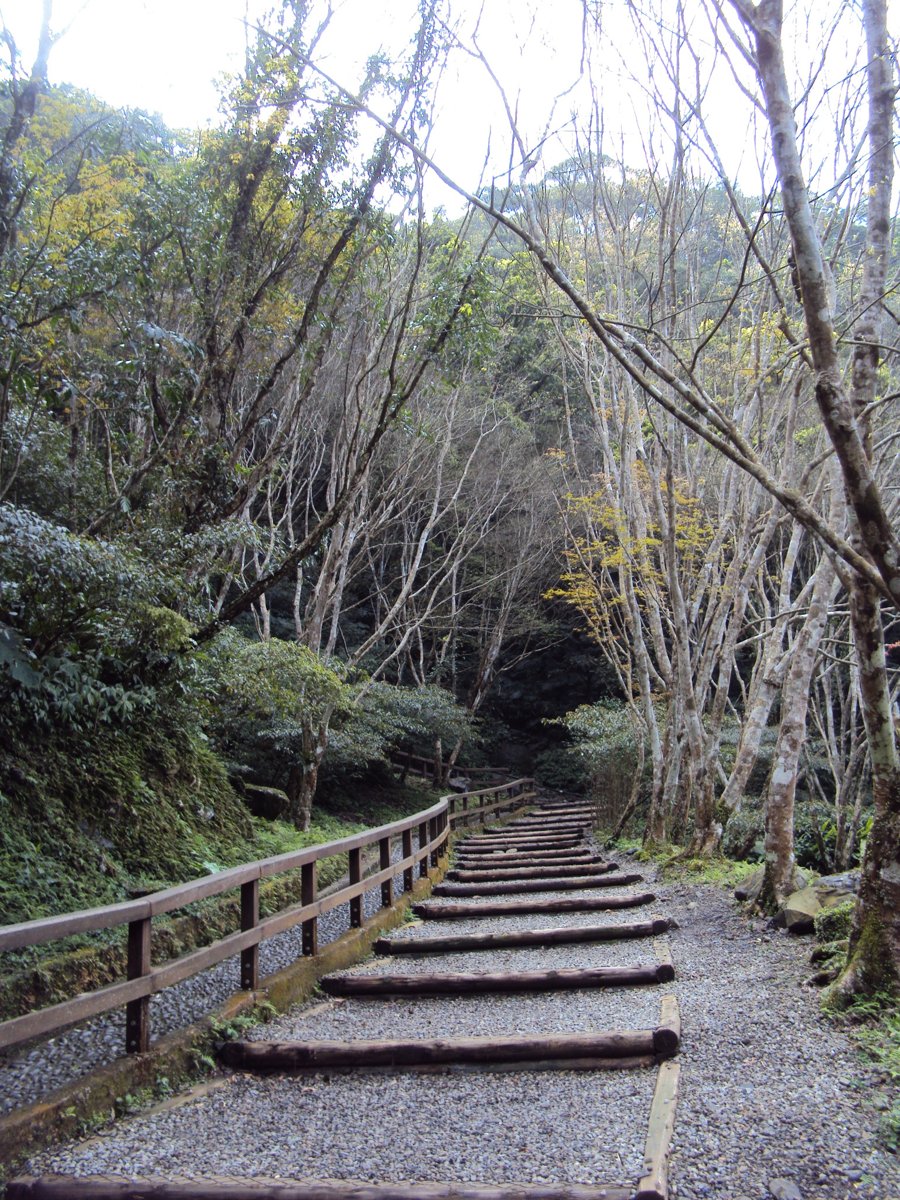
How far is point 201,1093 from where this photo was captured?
3.15 metres

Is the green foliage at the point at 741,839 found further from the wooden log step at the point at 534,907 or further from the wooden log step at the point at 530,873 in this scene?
the wooden log step at the point at 534,907

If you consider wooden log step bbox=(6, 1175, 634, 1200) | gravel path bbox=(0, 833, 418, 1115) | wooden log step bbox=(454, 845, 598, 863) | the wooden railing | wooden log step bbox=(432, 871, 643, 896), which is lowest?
wooden log step bbox=(454, 845, 598, 863)

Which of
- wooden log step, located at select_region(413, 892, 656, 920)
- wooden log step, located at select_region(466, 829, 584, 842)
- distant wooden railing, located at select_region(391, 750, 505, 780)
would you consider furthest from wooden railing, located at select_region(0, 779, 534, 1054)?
distant wooden railing, located at select_region(391, 750, 505, 780)

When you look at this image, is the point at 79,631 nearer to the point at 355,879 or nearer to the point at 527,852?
the point at 355,879

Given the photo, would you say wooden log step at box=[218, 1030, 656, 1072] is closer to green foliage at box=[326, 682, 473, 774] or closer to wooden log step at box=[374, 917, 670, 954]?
wooden log step at box=[374, 917, 670, 954]

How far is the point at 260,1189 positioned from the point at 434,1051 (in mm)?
1164

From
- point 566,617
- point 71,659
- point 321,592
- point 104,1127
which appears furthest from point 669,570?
point 566,617

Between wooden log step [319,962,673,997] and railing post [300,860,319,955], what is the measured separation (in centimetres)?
27

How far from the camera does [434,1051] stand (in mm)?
3412

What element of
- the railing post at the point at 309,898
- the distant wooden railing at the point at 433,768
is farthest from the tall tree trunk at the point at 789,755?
the distant wooden railing at the point at 433,768

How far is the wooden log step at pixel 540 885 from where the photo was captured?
788 cm

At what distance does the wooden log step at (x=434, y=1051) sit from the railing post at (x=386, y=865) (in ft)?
8.75

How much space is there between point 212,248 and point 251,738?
24.2ft

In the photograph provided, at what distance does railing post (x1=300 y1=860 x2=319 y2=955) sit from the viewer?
463 cm
